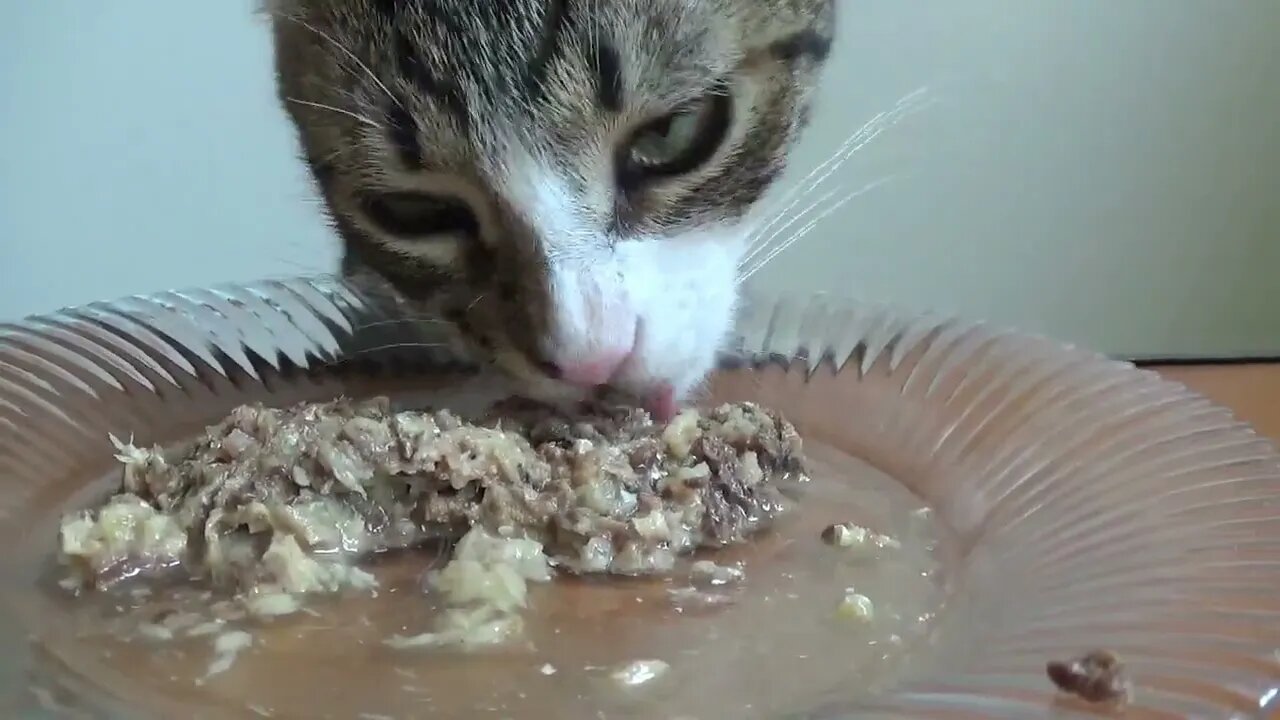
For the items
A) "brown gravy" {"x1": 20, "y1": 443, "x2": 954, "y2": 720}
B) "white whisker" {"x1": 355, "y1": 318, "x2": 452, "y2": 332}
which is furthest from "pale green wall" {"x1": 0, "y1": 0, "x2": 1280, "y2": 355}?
"brown gravy" {"x1": 20, "y1": 443, "x2": 954, "y2": 720}

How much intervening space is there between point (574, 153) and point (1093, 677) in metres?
0.40

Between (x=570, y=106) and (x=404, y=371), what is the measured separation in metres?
0.25

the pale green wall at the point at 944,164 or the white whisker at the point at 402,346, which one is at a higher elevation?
the pale green wall at the point at 944,164

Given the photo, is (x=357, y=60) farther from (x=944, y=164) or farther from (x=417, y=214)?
(x=944, y=164)

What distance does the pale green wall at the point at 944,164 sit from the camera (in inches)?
51.4

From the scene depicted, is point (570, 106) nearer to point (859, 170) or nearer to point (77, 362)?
point (77, 362)

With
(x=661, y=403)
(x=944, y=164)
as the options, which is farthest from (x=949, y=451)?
(x=944, y=164)

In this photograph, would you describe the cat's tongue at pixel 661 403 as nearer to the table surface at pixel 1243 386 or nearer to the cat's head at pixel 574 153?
the cat's head at pixel 574 153

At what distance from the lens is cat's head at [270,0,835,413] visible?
689 millimetres

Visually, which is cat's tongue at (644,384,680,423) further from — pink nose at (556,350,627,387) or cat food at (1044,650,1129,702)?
cat food at (1044,650,1129,702)

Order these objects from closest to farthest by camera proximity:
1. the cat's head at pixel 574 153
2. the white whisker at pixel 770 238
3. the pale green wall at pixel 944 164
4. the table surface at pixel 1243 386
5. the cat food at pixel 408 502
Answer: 1. the cat food at pixel 408 502
2. the cat's head at pixel 574 153
3. the white whisker at pixel 770 238
4. the table surface at pixel 1243 386
5. the pale green wall at pixel 944 164

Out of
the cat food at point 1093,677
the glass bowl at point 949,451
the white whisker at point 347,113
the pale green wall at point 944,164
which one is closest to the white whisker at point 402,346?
the glass bowl at point 949,451

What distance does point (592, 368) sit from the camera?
2.24 ft

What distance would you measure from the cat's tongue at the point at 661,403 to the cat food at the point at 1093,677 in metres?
0.32
